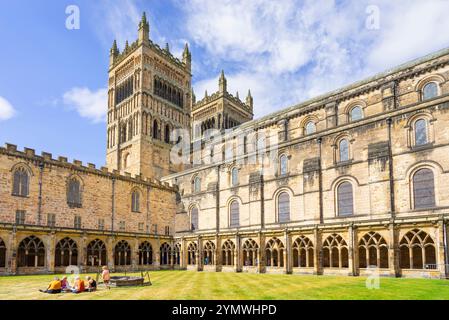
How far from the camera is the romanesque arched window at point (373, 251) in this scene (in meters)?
29.1

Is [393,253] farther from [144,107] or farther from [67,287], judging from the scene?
[144,107]

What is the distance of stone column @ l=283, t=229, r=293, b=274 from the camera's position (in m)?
33.5

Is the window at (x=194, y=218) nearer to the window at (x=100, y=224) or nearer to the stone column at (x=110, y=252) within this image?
the window at (x=100, y=224)

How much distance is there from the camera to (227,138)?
54.3 m

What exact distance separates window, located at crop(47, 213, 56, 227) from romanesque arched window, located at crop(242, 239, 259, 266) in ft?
57.8

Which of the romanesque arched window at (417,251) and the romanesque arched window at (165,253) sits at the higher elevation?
the romanesque arched window at (417,251)

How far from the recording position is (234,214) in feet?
144

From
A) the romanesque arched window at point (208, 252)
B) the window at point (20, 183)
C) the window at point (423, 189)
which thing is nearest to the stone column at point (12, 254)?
the window at point (20, 183)

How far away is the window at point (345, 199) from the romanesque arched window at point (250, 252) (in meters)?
8.25

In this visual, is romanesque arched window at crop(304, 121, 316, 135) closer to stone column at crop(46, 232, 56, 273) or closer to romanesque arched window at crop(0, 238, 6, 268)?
stone column at crop(46, 232, 56, 273)

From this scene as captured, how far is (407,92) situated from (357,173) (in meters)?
9.46

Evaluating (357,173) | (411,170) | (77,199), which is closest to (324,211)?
(357,173)

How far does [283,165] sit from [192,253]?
13.5 m
